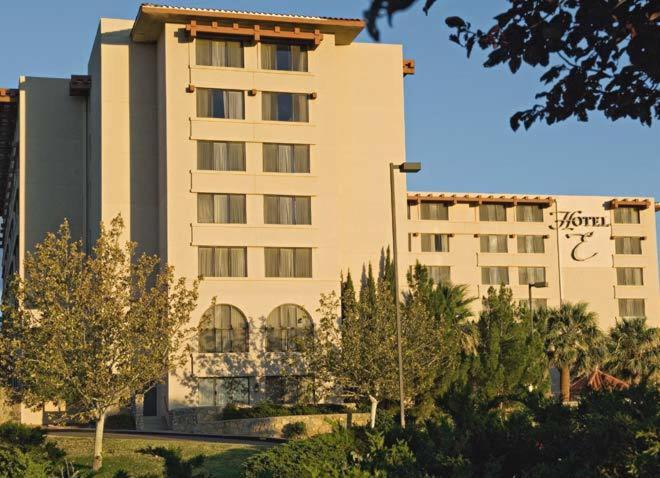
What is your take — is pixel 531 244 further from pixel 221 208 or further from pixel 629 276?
pixel 221 208

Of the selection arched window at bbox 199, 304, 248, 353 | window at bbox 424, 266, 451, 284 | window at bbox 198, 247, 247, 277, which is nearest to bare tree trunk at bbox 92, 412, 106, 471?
arched window at bbox 199, 304, 248, 353

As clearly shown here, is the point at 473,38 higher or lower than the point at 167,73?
lower

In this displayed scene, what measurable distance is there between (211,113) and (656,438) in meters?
53.8

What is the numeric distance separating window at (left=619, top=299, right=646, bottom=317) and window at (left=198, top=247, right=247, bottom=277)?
4277 cm

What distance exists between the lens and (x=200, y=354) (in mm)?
60531

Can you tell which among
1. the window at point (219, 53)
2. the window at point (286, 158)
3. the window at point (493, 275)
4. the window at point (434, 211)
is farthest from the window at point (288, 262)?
the window at point (493, 275)

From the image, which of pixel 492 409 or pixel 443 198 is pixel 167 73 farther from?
pixel 492 409

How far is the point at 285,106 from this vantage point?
63.8m

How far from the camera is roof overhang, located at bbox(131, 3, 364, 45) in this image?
2415 inches

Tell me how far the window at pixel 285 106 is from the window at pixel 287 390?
14.2 m

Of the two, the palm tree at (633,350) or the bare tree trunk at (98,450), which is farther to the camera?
the palm tree at (633,350)

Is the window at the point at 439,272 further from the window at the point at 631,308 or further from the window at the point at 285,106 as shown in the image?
the window at the point at 285,106

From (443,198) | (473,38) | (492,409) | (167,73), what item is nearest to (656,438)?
(492,409)

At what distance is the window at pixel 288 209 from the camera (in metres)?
63.1
